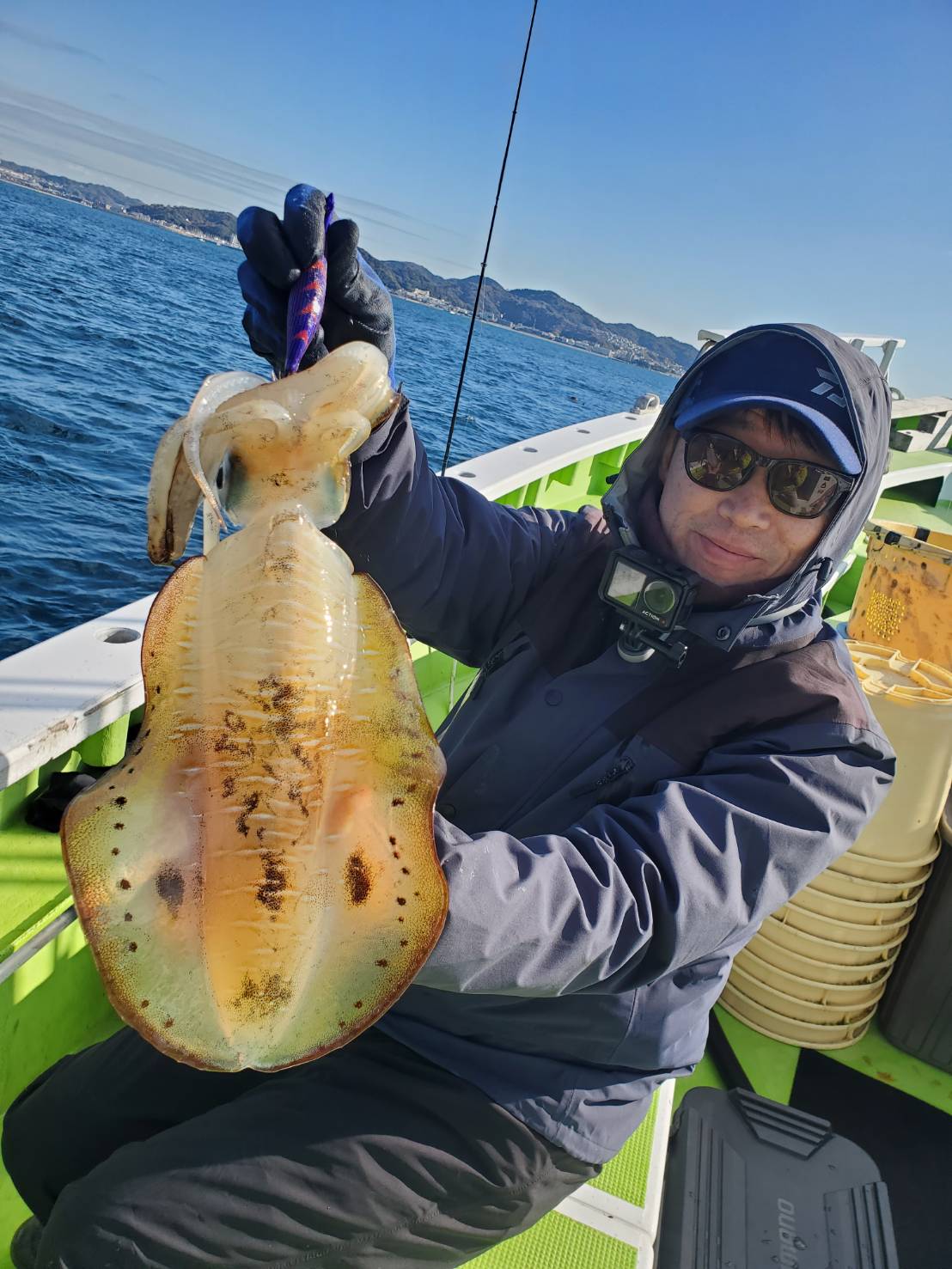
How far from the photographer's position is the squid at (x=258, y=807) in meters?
1.50

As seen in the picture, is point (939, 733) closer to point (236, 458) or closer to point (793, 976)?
point (793, 976)

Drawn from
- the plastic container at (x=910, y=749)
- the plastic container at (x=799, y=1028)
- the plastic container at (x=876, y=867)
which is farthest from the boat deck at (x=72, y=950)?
the plastic container at (x=910, y=749)

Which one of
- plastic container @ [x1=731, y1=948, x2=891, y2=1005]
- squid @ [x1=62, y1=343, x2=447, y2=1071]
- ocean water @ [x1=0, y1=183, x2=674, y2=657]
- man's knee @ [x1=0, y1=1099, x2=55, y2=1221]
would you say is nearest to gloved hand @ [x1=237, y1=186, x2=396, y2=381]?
squid @ [x1=62, y1=343, x2=447, y2=1071]

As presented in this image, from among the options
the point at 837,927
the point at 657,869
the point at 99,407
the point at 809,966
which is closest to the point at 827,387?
the point at 657,869

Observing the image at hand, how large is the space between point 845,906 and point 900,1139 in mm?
1084

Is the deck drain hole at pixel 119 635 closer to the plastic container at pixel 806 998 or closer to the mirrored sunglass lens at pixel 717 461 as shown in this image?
the mirrored sunglass lens at pixel 717 461

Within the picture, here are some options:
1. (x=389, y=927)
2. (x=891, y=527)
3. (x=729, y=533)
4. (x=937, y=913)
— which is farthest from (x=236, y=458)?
(x=891, y=527)

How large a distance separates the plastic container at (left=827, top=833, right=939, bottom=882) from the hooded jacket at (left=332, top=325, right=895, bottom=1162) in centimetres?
184

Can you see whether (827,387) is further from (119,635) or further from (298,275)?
(119,635)

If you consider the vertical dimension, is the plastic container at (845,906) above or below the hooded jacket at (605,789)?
below

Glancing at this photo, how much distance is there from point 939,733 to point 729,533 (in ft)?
6.56

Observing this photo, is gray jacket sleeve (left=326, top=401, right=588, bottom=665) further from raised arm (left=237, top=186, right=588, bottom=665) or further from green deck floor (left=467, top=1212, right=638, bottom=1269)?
green deck floor (left=467, top=1212, right=638, bottom=1269)

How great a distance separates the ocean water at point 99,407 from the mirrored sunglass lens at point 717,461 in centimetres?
780

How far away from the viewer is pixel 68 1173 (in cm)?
239
